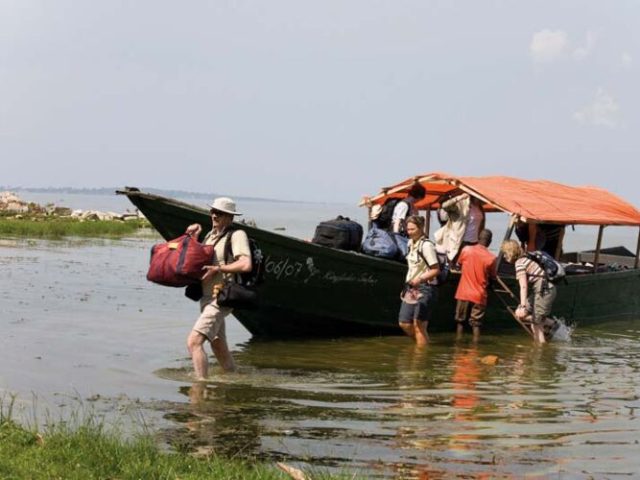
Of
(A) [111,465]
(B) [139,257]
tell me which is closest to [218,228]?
(A) [111,465]

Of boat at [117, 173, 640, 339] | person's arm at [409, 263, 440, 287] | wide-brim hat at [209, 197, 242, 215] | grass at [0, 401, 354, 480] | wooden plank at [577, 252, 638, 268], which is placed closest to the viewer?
grass at [0, 401, 354, 480]

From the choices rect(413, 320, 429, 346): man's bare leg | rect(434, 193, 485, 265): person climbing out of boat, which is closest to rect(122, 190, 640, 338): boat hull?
rect(434, 193, 485, 265): person climbing out of boat

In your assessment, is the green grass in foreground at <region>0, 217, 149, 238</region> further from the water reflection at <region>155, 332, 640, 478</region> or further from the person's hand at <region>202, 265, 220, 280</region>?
the person's hand at <region>202, 265, 220, 280</region>

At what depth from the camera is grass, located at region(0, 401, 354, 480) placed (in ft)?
17.1

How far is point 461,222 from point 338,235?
6.58ft

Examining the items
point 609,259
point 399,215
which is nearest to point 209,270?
point 399,215

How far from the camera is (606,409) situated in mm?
8477

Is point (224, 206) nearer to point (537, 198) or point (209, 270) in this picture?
point (209, 270)

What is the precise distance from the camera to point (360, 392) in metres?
8.86

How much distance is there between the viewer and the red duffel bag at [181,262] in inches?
318

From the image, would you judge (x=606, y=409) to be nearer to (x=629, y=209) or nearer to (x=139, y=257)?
(x=629, y=209)

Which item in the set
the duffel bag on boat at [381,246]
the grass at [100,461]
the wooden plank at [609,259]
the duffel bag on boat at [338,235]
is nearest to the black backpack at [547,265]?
the duffel bag on boat at [381,246]

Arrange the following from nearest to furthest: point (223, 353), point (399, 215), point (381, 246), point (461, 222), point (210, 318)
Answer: point (210, 318), point (223, 353), point (381, 246), point (399, 215), point (461, 222)

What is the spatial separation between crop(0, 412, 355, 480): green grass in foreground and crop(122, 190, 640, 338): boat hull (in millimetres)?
4761
